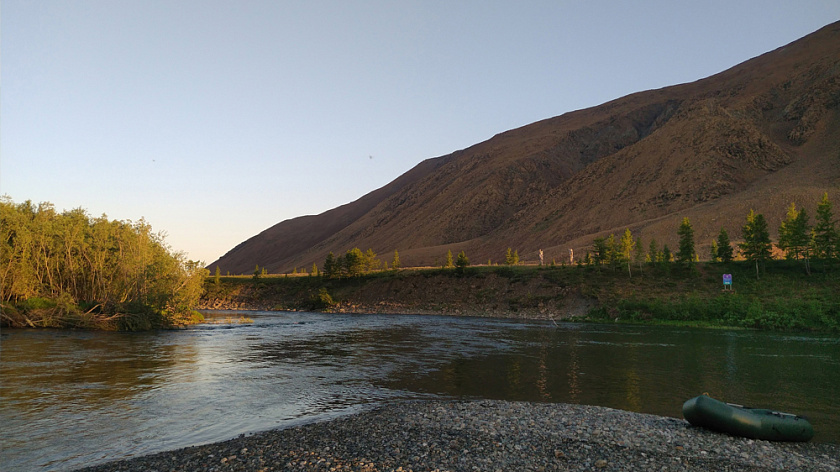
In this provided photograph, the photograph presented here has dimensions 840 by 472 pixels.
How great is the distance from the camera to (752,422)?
14047 millimetres

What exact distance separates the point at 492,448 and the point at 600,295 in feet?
194

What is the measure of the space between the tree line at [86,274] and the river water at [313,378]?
4.02 m

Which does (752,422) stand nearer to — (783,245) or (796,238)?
(796,238)

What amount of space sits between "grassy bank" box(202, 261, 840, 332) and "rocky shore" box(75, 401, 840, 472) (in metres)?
47.3

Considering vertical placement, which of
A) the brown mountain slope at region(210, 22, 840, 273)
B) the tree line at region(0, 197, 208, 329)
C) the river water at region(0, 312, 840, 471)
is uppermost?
the brown mountain slope at region(210, 22, 840, 273)

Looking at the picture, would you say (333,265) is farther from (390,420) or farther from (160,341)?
(390,420)

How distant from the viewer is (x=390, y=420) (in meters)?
15.6

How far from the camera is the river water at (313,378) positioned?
15.1 meters

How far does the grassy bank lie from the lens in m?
55.3

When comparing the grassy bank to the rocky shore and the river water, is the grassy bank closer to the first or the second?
the river water

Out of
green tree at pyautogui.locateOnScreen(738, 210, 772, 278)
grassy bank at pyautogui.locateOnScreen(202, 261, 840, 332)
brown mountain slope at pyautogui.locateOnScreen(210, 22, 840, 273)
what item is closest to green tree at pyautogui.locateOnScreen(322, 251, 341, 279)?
grassy bank at pyautogui.locateOnScreen(202, 261, 840, 332)

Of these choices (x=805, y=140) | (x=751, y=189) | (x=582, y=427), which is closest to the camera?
(x=582, y=427)

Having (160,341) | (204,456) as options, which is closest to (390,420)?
(204,456)

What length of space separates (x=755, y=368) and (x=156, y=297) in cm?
4978
